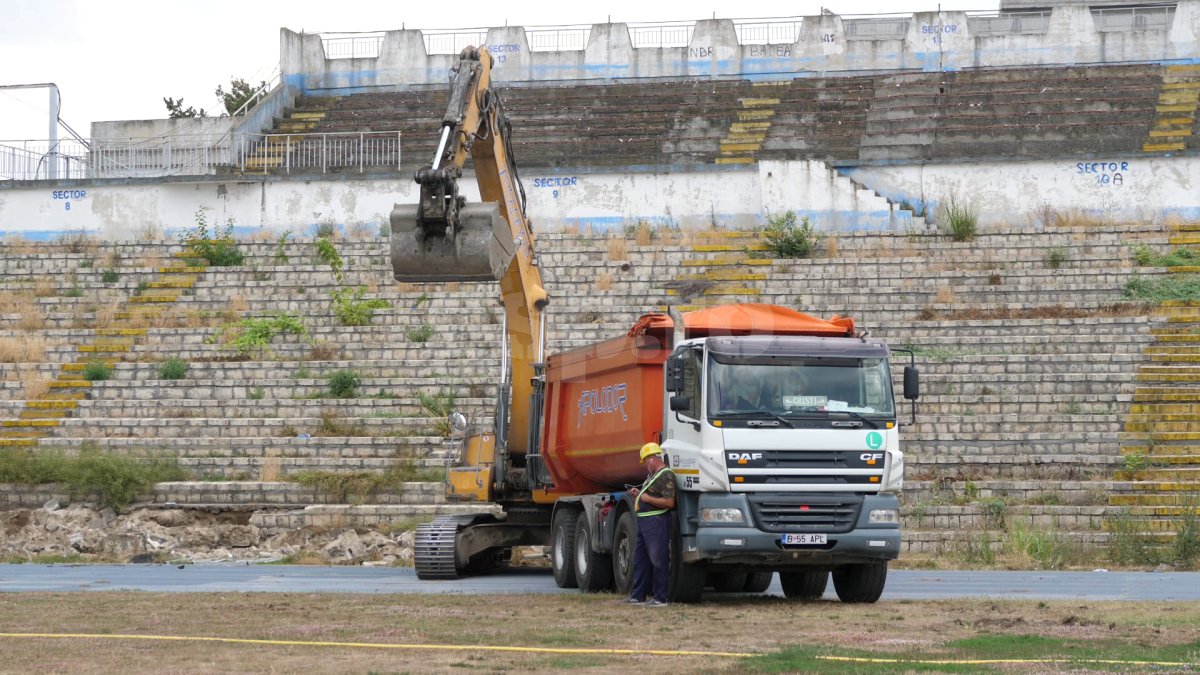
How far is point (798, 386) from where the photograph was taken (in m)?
13.7

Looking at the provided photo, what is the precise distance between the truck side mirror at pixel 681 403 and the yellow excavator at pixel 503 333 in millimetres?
2416

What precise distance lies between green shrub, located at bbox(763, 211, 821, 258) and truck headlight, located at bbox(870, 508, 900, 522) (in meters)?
17.3

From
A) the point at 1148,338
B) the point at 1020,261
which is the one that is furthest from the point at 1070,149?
the point at 1148,338

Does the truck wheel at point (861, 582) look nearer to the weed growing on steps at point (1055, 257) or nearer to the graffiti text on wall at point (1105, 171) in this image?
the weed growing on steps at point (1055, 257)

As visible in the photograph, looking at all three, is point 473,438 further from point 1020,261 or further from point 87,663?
point 1020,261

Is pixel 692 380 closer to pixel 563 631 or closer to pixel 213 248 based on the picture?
pixel 563 631

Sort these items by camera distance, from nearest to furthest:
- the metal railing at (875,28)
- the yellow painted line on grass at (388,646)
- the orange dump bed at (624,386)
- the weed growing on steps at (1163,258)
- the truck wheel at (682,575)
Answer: the yellow painted line on grass at (388,646) < the truck wheel at (682,575) < the orange dump bed at (624,386) < the weed growing on steps at (1163,258) < the metal railing at (875,28)

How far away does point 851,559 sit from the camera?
Answer: 1361cm

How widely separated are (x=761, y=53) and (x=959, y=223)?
544 inches

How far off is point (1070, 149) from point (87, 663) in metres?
29.2

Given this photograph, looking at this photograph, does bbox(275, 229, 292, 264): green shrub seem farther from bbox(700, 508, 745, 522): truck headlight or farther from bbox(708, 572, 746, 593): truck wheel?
bbox(700, 508, 745, 522): truck headlight

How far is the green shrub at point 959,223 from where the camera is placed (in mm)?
30703

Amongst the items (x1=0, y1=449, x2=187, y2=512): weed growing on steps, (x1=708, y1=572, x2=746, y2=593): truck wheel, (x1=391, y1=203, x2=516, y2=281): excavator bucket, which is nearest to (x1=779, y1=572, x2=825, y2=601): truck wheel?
(x1=708, y1=572, x2=746, y2=593): truck wheel

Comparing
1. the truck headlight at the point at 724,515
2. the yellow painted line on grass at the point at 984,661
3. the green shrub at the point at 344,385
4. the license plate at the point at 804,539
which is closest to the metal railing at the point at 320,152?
the green shrub at the point at 344,385
